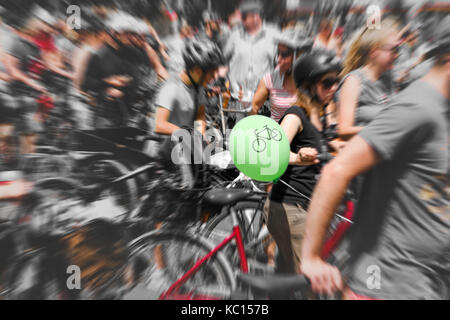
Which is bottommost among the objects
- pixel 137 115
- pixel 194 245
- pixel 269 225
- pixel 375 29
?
pixel 194 245

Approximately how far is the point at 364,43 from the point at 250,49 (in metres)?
0.48

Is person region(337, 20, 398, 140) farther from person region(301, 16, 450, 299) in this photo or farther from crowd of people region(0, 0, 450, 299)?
person region(301, 16, 450, 299)

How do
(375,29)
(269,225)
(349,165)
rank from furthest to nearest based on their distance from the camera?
(269,225)
(375,29)
(349,165)

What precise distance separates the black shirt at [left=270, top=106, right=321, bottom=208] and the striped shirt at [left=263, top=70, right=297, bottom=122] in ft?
0.35

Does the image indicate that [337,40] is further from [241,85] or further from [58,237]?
[58,237]

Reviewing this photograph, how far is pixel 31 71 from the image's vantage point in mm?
736

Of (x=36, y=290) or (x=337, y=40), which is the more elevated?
(x=337, y=40)

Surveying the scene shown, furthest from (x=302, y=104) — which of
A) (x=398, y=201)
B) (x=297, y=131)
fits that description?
(x=398, y=201)

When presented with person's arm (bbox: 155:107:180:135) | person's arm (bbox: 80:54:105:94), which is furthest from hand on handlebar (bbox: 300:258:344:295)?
person's arm (bbox: 80:54:105:94)

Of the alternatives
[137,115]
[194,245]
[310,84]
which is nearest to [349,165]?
[310,84]

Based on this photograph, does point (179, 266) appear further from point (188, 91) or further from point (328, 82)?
point (328, 82)

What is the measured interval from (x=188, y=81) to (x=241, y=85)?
273 millimetres

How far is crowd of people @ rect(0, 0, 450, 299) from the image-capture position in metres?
0.53

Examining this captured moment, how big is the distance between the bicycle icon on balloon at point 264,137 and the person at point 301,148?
7 centimetres
